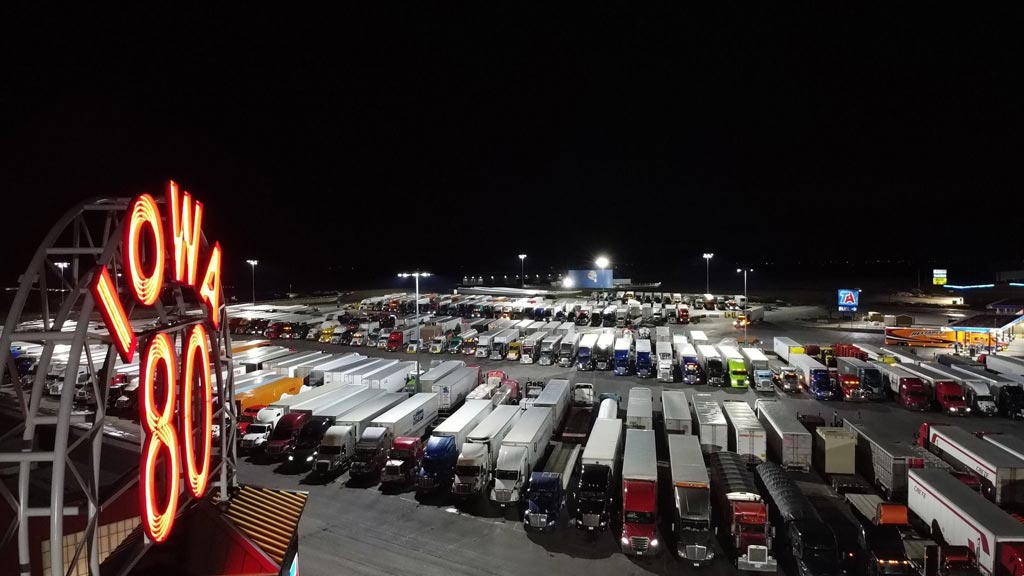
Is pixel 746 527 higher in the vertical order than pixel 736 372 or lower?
lower

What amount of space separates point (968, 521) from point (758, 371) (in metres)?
22.4

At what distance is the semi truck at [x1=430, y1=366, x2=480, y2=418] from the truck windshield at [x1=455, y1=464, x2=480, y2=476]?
10880 millimetres

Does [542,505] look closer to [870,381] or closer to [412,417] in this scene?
[412,417]

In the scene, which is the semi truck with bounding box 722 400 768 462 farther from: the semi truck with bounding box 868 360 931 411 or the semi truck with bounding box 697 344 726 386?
Answer: the semi truck with bounding box 868 360 931 411

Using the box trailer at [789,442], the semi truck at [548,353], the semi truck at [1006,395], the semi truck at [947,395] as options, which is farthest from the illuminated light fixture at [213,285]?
the semi truck at [1006,395]

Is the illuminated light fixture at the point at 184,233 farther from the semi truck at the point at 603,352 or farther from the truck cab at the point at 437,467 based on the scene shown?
the semi truck at the point at 603,352

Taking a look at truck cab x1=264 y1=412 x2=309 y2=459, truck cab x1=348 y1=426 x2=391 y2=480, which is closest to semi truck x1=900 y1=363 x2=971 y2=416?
truck cab x1=348 y1=426 x2=391 y2=480

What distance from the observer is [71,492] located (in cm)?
1362

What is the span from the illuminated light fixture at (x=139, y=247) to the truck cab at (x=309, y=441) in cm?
1762

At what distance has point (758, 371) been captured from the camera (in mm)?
37625

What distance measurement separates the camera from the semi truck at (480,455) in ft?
68.8

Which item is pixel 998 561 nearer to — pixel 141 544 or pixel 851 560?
pixel 851 560

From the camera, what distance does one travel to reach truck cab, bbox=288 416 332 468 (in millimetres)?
24484

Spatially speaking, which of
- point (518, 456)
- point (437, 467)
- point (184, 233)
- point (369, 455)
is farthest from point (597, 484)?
point (184, 233)
